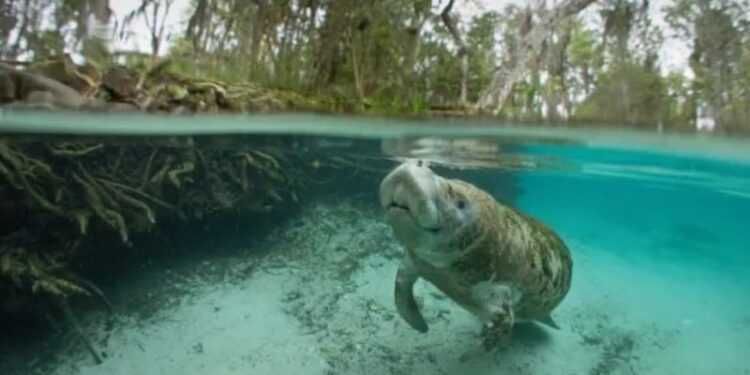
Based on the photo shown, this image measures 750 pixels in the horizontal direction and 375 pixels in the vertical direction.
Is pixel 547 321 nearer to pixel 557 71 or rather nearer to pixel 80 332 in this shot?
pixel 557 71

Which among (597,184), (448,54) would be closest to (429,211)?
(448,54)

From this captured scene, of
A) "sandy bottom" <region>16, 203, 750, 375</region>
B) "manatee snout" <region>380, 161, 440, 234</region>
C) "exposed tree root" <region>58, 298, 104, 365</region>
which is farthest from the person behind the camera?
"sandy bottom" <region>16, 203, 750, 375</region>

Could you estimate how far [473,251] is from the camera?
17.6 ft

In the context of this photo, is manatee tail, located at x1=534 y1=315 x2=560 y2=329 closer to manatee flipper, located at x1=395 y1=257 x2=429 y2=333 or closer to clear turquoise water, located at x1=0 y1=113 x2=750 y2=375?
clear turquoise water, located at x1=0 y1=113 x2=750 y2=375

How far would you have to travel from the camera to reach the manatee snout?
4.54m

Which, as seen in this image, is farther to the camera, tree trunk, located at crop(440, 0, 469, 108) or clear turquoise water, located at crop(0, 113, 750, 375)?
tree trunk, located at crop(440, 0, 469, 108)

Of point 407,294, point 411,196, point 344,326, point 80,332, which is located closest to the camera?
point 411,196

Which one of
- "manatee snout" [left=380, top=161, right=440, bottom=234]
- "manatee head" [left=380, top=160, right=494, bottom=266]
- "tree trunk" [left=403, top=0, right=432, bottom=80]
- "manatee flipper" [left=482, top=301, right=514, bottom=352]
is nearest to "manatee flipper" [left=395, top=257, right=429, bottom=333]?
"manatee head" [left=380, top=160, right=494, bottom=266]

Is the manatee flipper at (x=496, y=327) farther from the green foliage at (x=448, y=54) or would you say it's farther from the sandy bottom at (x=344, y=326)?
the green foliage at (x=448, y=54)

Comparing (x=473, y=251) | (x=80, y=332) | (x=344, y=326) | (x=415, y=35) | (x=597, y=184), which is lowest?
(x=344, y=326)

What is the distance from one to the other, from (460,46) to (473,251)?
14.3ft

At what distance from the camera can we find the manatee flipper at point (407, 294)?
592 centimetres

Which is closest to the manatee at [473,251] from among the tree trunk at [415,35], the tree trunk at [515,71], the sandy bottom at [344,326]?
the sandy bottom at [344,326]

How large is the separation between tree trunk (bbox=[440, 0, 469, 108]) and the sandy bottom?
9.57 ft
